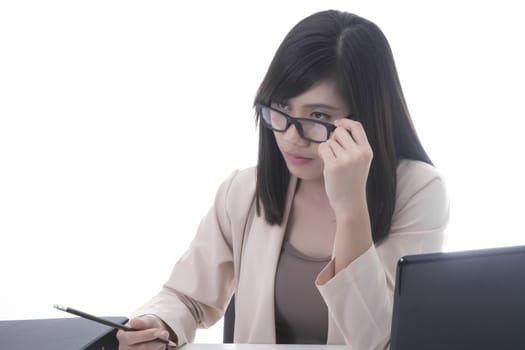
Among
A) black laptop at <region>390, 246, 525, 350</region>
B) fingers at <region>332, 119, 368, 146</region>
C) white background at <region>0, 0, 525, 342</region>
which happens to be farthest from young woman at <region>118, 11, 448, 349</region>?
white background at <region>0, 0, 525, 342</region>

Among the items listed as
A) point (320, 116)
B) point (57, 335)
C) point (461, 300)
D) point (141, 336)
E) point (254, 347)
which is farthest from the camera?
point (320, 116)

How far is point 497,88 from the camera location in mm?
3484

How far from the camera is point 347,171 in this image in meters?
1.36

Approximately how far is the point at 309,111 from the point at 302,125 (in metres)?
0.04

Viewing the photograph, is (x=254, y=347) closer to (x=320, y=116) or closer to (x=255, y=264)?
(x=255, y=264)

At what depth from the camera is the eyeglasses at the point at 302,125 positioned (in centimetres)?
148

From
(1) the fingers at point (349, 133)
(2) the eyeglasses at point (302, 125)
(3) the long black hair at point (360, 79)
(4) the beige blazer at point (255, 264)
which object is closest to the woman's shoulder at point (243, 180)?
(4) the beige blazer at point (255, 264)

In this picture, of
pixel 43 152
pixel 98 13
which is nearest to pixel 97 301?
pixel 43 152

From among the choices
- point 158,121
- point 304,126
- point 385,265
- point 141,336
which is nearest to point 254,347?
point 141,336

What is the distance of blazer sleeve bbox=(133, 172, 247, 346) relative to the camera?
1636 millimetres

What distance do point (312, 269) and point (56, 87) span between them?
2.32 meters

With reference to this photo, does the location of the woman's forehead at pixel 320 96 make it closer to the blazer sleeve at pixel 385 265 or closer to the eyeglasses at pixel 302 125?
the eyeglasses at pixel 302 125

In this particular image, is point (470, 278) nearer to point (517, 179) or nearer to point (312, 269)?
point (312, 269)

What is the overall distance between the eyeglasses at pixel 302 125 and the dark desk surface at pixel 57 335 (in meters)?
0.52
